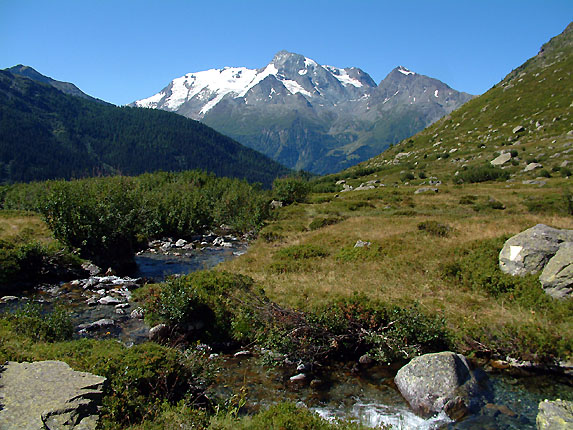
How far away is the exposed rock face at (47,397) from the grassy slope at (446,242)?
10.3 meters

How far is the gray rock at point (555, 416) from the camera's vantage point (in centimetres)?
834

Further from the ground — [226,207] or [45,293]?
[226,207]

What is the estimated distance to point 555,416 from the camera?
8602mm

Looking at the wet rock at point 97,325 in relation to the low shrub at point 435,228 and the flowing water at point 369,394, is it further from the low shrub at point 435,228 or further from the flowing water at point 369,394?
the low shrub at point 435,228

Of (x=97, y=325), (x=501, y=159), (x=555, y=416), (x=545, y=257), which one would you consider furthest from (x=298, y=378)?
(x=501, y=159)

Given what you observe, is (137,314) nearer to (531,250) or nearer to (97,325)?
(97,325)

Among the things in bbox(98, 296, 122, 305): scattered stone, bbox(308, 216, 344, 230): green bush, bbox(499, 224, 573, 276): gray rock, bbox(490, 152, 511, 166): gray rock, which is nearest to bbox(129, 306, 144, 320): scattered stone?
bbox(98, 296, 122, 305): scattered stone

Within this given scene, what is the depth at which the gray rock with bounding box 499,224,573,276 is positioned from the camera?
54.9 ft

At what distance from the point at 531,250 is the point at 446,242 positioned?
671 cm

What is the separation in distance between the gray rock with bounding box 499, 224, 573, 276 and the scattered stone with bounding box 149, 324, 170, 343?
15.5 meters

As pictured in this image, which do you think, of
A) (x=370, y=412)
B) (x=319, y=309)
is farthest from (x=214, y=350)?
(x=370, y=412)

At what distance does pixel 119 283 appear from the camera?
24.8m

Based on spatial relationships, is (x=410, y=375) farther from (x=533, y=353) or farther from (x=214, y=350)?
(x=214, y=350)

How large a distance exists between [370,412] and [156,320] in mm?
9539
